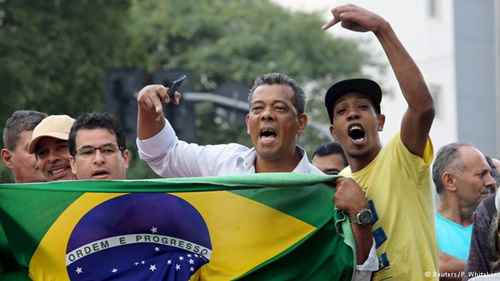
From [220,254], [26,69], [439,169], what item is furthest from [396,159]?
[26,69]

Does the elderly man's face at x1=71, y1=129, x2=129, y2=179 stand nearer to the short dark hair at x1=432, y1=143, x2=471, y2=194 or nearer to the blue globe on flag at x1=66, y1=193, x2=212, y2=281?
the blue globe on flag at x1=66, y1=193, x2=212, y2=281

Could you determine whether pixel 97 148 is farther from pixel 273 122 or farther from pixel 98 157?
pixel 273 122

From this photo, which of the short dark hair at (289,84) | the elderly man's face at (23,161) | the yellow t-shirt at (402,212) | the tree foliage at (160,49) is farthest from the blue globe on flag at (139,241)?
the tree foliage at (160,49)

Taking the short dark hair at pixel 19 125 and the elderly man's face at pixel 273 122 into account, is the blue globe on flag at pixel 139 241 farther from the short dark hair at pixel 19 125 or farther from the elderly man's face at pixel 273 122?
the short dark hair at pixel 19 125

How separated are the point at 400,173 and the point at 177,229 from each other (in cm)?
106

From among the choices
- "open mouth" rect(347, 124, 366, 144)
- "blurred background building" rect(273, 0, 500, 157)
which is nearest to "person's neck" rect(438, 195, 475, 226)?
"open mouth" rect(347, 124, 366, 144)

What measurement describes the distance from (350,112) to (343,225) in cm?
66

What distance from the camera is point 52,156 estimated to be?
8047 mm

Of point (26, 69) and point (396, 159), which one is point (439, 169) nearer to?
point (396, 159)

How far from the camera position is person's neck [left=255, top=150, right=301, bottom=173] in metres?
7.24

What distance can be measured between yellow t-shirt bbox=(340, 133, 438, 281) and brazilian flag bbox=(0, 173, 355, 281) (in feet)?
0.69

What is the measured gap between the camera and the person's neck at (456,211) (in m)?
8.77

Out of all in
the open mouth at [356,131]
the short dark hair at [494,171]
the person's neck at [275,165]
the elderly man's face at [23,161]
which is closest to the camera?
the open mouth at [356,131]

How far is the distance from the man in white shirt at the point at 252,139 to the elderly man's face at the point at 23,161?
1.21 meters
